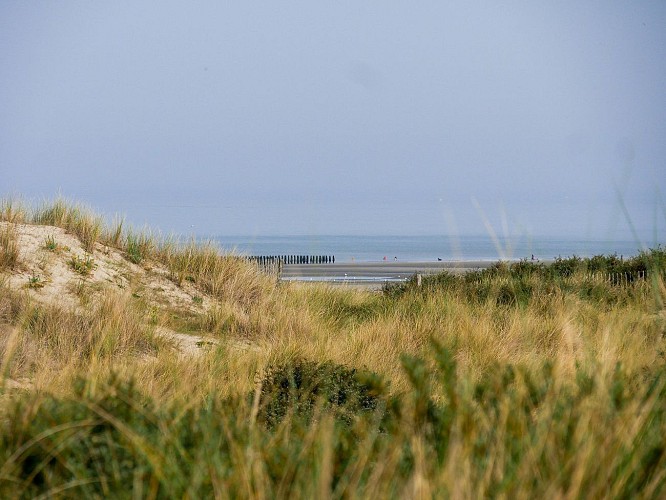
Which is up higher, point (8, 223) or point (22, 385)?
point (8, 223)

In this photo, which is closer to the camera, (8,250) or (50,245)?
(8,250)

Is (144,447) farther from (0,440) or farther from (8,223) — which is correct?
(8,223)

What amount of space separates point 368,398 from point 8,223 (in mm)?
7653

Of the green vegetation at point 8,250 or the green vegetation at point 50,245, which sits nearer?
the green vegetation at point 8,250

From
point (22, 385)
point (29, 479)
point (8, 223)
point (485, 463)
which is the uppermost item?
point (8, 223)

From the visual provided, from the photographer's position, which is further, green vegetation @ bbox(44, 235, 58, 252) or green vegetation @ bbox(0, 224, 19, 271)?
green vegetation @ bbox(44, 235, 58, 252)

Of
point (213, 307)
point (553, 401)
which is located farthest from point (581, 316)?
point (553, 401)

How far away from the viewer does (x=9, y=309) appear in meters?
9.17

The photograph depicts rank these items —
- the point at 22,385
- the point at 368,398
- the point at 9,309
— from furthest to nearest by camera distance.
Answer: the point at 9,309 → the point at 22,385 → the point at 368,398

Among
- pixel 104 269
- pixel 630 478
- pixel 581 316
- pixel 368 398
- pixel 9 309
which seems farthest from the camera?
pixel 104 269

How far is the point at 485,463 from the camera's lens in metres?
2.52

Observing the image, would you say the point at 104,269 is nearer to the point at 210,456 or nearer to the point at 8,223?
the point at 8,223

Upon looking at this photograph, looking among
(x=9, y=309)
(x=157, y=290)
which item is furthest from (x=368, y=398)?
(x=157, y=290)

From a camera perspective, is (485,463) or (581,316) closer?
(485,463)
